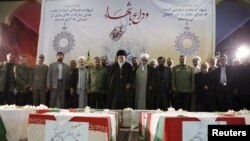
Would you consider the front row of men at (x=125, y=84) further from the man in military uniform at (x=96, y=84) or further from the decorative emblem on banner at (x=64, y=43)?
the decorative emblem on banner at (x=64, y=43)

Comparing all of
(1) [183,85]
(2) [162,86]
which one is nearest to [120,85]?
(2) [162,86]

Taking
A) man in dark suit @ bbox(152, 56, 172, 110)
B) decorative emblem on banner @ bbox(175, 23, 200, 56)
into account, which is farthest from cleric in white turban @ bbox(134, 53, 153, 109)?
decorative emblem on banner @ bbox(175, 23, 200, 56)

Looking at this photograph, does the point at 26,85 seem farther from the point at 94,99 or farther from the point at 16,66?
the point at 94,99

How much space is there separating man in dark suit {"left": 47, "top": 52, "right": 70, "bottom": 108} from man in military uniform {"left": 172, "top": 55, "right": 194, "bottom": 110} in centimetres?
203

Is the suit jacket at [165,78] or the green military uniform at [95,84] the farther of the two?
the green military uniform at [95,84]

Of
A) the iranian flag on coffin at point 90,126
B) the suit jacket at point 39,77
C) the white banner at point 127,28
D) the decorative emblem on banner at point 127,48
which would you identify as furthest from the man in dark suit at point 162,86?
the iranian flag on coffin at point 90,126

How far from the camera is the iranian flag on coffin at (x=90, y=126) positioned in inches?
98.0

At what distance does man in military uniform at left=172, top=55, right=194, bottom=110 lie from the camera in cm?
612

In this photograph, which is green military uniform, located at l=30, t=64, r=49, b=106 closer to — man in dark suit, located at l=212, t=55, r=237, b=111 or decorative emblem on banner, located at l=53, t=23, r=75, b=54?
decorative emblem on banner, located at l=53, t=23, r=75, b=54

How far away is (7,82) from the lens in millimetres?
6895

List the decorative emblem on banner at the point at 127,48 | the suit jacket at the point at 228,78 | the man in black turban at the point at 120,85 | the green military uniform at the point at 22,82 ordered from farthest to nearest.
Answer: the decorative emblem on banner at the point at 127,48
the green military uniform at the point at 22,82
the man in black turban at the point at 120,85
the suit jacket at the point at 228,78

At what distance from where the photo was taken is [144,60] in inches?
251

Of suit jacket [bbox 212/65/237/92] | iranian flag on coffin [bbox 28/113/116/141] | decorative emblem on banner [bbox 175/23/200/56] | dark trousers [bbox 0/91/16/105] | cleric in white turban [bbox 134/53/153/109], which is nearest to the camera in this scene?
iranian flag on coffin [bbox 28/113/116/141]

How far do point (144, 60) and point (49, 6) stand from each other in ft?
9.43
